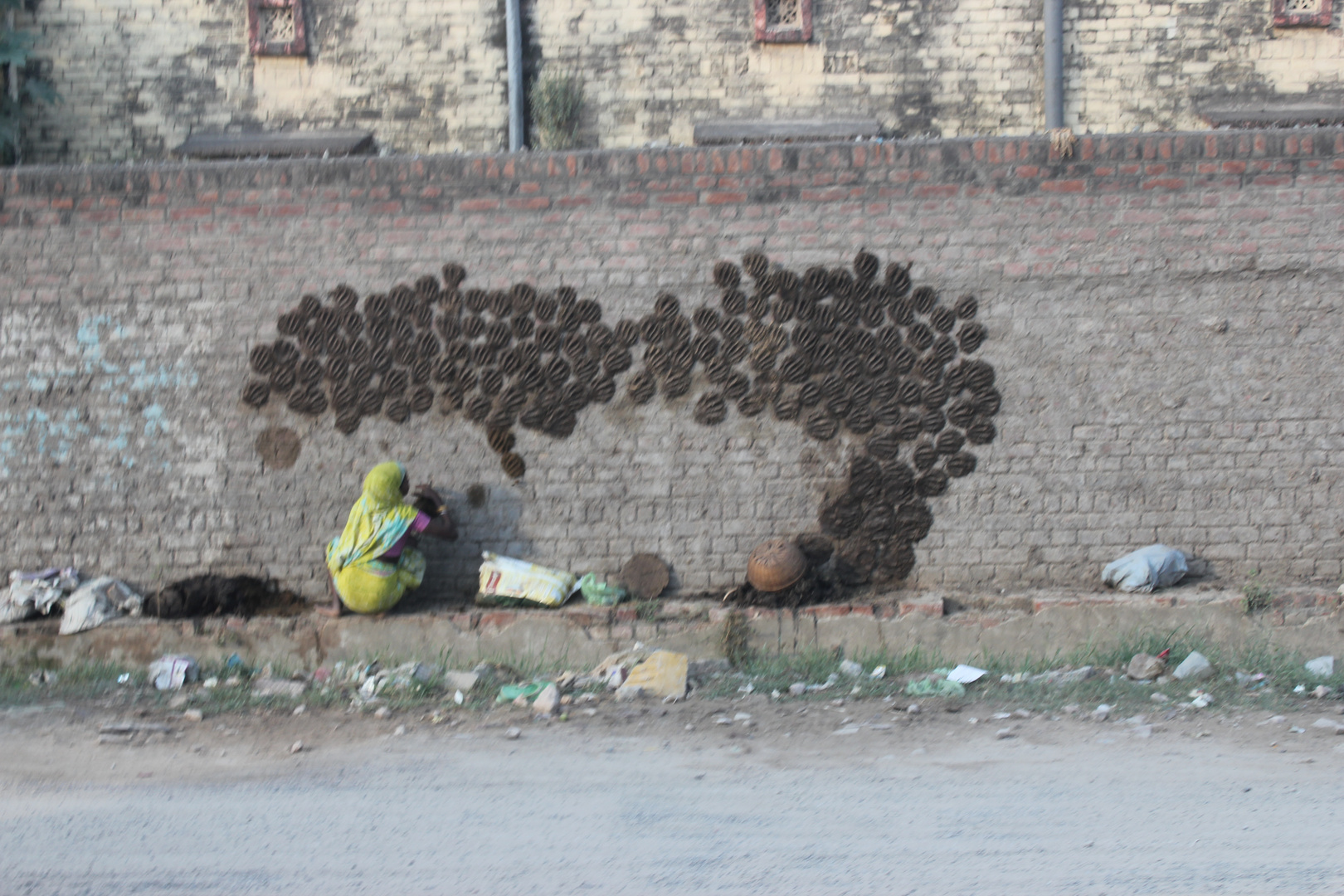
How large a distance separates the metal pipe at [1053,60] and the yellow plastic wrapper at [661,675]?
6777mm

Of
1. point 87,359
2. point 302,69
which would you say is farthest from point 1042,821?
point 302,69

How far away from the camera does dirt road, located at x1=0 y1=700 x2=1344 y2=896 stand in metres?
3.52

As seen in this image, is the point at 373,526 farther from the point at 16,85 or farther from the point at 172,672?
the point at 16,85

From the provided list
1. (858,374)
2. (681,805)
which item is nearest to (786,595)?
(858,374)

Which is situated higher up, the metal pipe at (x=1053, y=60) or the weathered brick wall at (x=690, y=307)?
the metal pipe at (x=1053, y=60)

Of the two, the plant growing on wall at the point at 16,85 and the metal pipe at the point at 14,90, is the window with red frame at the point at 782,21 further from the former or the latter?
the metal pipe at the point at 14,90

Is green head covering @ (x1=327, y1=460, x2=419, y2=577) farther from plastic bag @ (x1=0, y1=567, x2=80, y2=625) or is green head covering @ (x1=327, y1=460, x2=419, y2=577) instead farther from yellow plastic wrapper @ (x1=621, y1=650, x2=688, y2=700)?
plastic bag @ (x1=0, y1=567, x2=80, y2=625)

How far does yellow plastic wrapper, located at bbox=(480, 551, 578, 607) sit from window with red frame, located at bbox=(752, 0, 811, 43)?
6070mm

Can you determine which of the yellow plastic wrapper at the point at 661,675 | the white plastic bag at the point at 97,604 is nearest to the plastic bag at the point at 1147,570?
the yellow plastic wrapper at the point at 661,675

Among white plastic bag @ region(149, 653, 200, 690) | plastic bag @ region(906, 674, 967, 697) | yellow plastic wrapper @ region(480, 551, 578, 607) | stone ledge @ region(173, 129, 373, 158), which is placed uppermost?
stone ledge @ region(173, 129, 373, 158)

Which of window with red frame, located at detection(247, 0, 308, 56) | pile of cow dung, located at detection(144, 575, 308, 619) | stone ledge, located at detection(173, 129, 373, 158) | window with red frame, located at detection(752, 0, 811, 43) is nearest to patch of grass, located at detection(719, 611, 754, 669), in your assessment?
pile of cow dung, located at detection(144, 575, 308, 619)

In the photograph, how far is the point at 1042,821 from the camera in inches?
155

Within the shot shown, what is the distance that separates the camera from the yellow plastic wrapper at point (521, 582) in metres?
6.17

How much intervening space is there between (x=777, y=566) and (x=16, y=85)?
8.76 m
